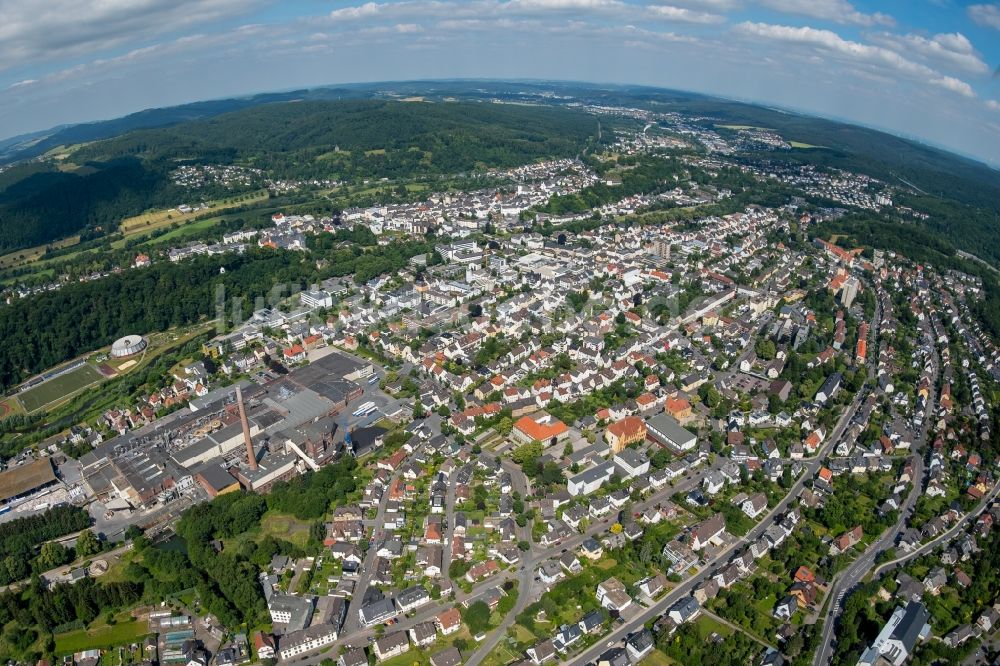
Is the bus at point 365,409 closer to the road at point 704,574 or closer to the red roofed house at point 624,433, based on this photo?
the red roofed house at point 624,433

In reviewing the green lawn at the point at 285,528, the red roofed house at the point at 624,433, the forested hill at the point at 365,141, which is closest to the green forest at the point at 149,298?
the green lawn at the point at 285,528

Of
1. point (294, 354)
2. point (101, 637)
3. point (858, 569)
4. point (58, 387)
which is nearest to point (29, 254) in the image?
point (58, 387)

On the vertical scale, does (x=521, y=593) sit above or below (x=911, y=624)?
below

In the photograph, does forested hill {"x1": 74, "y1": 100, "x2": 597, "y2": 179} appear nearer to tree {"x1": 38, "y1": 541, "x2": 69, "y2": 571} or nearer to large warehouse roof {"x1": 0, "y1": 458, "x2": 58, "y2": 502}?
large warehouse roof {"x1": 0, "y1": 458, "x2": 58, "y2": 502}

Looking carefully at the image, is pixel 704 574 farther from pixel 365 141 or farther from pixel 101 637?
pixel 365 141

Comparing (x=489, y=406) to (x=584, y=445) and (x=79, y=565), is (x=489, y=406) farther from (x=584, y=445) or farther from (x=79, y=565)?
(x=79, y=565)

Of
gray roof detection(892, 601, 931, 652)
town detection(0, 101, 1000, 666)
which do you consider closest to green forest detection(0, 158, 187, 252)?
town detection(0, 101, 1000, 666)

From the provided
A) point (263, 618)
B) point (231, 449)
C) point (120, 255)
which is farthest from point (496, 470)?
point (120, 255)
